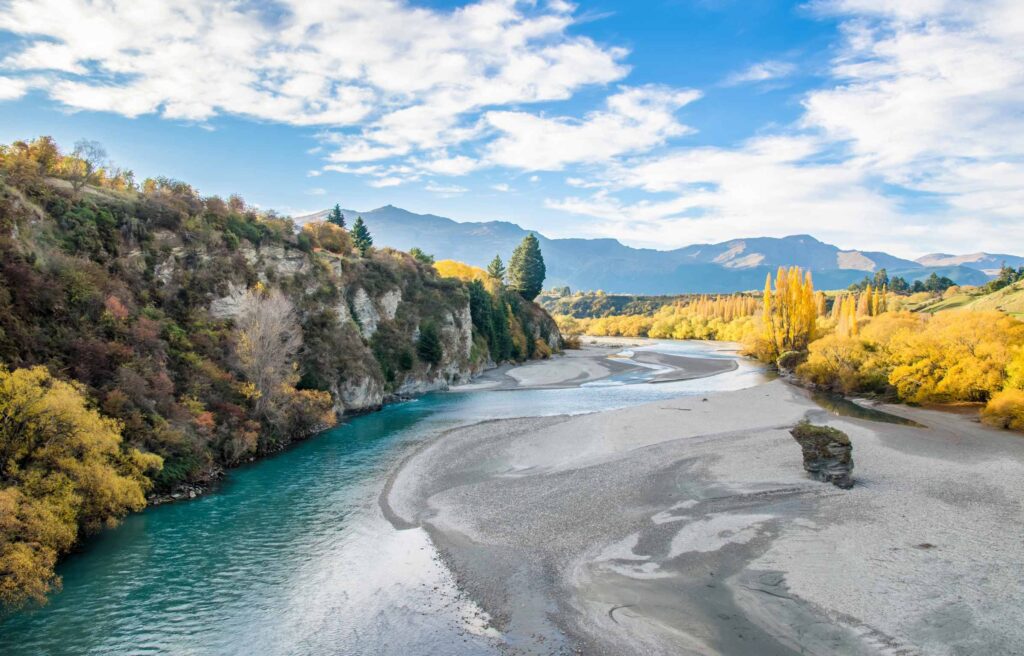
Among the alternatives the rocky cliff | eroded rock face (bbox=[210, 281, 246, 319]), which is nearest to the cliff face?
eroded rock face (bbox=[210, 281, 246, 319])

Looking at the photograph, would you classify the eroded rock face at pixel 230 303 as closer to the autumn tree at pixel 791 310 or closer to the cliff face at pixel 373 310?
the cliff face at pixel 373 310

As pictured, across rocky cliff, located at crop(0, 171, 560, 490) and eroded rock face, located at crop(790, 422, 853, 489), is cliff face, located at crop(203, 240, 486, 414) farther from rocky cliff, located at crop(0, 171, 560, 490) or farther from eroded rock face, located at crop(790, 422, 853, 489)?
eroded rock face, located at crop(790, 422, 853, 489)

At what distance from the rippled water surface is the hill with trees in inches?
49.2

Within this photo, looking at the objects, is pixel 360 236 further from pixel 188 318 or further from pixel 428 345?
pixel 188 318

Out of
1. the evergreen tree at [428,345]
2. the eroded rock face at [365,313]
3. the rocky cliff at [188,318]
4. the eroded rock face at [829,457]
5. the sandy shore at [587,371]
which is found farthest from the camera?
the sandy shore at [587,371]

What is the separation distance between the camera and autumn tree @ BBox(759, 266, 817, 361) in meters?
71.6

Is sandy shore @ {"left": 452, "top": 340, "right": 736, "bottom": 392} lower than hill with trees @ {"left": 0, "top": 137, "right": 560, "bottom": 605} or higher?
lower

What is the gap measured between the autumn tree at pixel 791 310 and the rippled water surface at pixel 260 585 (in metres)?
64.0

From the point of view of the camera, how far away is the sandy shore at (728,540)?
43.3 ft

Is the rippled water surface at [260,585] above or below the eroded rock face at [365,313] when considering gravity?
below

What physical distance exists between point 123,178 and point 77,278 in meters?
18.8

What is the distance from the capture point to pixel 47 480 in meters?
17.0

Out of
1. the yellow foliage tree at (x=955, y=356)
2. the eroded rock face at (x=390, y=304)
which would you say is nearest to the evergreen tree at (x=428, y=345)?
the eroded rock face at (x=390, y=304)

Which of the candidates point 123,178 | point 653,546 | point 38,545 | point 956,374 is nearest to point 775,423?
point 956,374
